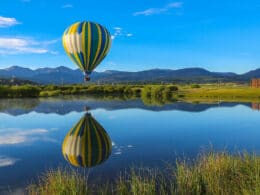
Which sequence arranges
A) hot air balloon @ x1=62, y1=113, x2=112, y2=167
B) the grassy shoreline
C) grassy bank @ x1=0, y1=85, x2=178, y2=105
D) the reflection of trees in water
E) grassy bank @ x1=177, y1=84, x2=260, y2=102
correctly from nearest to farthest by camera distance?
hot air balloon @ x1=62, y1=113, x2=112, y2=167 → the reflection of trees in water → grassy bank @ x1=177, y1=84, x2=260, y2=102 → the grassy shoreline → grassy bank @ x1=0, y1=85, x2=178, y2=105

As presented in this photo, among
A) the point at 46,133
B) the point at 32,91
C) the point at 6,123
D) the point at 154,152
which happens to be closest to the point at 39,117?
the point at 6,123

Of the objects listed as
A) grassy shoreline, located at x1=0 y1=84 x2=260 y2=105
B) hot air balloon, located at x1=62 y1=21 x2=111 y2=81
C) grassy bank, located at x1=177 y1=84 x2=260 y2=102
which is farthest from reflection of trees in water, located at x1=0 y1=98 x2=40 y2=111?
grassy bank, located at x1=177 y1=84 x2=260 y2=102

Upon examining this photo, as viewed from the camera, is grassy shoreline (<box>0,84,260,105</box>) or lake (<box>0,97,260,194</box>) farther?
grassy shoreline (<box>0,84,260,105</box>)

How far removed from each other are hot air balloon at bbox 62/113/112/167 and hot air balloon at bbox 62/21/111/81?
22.8ft

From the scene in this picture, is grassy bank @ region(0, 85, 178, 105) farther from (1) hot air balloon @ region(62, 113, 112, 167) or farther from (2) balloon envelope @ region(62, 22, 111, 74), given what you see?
(1) hot air balloon @ region(62, 113, 112, 167)

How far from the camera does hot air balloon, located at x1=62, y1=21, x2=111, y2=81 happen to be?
109 feet

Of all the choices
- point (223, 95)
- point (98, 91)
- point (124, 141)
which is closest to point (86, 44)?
point (124, 141)

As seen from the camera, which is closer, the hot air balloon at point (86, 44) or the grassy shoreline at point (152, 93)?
the hot air balloon at point (86, 44)

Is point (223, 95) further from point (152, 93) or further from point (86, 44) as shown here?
point (86, 44)

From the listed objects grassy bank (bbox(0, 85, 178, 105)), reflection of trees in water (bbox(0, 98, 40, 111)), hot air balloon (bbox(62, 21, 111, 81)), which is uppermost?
hot air balloon (bbox(62, 21, 111, 81))

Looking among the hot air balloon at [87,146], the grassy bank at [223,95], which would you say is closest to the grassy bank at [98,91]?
the grassy bank at [223,95]

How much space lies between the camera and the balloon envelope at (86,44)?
3334 centimetres

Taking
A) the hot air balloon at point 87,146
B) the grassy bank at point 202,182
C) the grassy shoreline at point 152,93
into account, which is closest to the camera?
the grassy bank at point 202,182

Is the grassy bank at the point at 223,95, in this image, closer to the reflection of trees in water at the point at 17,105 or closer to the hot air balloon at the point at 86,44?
the reflection of trees in water at the point at 17,105
